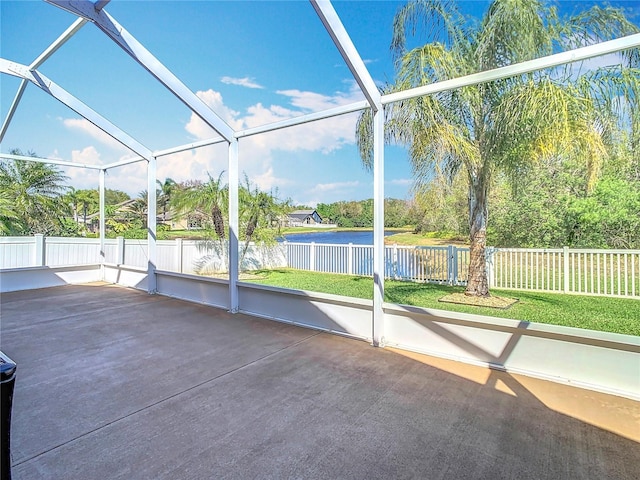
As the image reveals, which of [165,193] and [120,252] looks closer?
[120,252]

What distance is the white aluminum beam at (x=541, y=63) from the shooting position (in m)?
2.32

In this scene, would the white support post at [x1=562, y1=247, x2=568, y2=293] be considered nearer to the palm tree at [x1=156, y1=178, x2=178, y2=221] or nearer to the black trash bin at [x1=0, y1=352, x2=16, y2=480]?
the black trash bin at [x1=0, y1=352, x2=16, y2=480]

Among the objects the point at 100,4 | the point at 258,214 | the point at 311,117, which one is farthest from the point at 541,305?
the point at 100,4

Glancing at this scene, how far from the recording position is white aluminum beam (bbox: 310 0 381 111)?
2576 millimetres

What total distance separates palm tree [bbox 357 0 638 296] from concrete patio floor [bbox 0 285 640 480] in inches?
99.6

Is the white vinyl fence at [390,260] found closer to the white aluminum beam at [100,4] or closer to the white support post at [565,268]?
the white support post at [565,268]

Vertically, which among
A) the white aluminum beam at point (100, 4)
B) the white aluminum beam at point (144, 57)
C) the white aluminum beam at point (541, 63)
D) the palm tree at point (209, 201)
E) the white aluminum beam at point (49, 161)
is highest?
the white aluminum beam at point (100, 4)

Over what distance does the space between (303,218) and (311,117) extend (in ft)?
13.7

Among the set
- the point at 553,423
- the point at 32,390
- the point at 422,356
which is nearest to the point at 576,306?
the point at 422,356

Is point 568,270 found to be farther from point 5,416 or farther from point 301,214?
point 5,416

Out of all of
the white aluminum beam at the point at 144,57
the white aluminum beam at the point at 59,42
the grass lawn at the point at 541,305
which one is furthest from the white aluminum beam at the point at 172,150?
the grass lawn at the point at 541,305

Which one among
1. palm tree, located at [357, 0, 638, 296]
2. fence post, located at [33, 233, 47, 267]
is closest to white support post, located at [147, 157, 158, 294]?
fence post, located at [33, 233, 47, 267]

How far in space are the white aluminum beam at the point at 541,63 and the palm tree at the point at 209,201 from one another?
5.19 meters

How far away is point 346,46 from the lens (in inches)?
112
